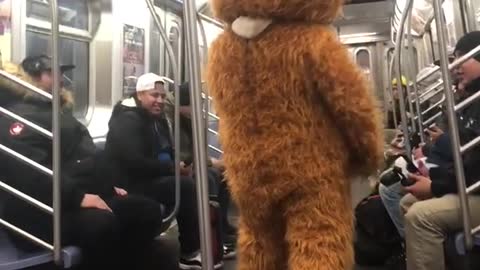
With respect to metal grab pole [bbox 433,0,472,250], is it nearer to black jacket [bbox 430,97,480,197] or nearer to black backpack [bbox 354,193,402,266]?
black jacket [bbox 430,97,480,197]

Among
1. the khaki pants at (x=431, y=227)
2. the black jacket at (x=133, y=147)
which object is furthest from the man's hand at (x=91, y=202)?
the khaki pants at (x=431, y=227)

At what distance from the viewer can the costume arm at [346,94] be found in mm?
1714

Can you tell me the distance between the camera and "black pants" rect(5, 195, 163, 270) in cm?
227

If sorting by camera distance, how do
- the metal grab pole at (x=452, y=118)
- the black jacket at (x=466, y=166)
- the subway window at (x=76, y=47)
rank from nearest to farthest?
the metal grab pole at (x=452, y=118) → the black jacket at (x=466, y=166) → the subway window at (x=76, y=47)

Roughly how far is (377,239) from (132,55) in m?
2.50

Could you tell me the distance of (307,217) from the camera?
1776 mm

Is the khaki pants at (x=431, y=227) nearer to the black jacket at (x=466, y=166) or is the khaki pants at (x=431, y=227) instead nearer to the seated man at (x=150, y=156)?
the black jacket at (x=466, y=166)

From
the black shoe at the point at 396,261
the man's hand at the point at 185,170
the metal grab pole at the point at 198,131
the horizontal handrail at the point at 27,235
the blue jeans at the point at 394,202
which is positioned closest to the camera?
the metal grab pole at the point at 198,131

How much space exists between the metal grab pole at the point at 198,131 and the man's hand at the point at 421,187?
43.3 inches

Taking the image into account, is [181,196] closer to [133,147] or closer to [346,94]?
[133,147]

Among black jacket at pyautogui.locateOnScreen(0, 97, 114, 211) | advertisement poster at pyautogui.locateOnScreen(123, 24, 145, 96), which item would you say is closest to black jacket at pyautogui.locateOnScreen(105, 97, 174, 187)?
black jacket at pyautogui.locateOnScreen(0, 97, 114, 211)

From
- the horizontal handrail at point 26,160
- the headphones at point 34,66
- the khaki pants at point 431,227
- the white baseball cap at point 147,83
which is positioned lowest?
the khaki pants at point 431,227

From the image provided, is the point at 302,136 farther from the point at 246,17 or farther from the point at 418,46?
the point at 418,46

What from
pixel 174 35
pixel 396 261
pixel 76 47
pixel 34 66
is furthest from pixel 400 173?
pixel 76 47
